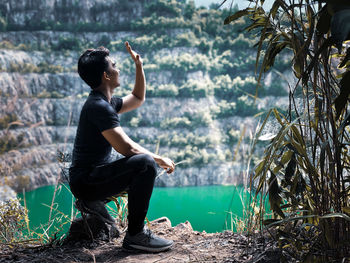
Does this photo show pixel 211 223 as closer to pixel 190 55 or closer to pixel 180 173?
pixel 180 173

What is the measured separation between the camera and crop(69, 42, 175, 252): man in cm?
134

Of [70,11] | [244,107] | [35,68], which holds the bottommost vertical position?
[244,107]

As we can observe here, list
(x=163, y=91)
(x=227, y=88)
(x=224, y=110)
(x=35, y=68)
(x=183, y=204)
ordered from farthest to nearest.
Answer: (x=227, y=88) < (x=224, y=110) < (x=163, y=91) < (x=35, y=68) < (x=183, y=204)

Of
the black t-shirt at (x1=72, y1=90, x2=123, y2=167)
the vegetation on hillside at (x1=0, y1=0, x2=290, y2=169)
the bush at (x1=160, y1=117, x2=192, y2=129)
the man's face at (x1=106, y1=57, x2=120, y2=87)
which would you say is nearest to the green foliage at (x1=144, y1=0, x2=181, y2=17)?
the vegetation on hillside at (x1=0, y1=0, x2=290, y2=169)

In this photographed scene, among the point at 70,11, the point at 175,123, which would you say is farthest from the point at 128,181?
the point at 70,11

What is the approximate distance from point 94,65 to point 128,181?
1.42 ft

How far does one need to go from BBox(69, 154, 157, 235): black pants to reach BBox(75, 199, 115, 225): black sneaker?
3.4 inches

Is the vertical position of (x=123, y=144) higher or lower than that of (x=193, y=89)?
higher

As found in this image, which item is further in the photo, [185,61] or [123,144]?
[185,61]

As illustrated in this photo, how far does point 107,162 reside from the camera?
1438 mm

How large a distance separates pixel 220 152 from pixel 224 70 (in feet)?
19.8

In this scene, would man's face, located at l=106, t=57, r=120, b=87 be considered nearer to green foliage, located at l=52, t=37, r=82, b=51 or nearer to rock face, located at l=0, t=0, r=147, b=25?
green foliage, located at l=52, t=37, r=82, b=51

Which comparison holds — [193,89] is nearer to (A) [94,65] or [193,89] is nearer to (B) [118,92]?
(B) [118,92]

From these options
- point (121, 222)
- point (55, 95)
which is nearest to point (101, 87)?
point (121, 222)
